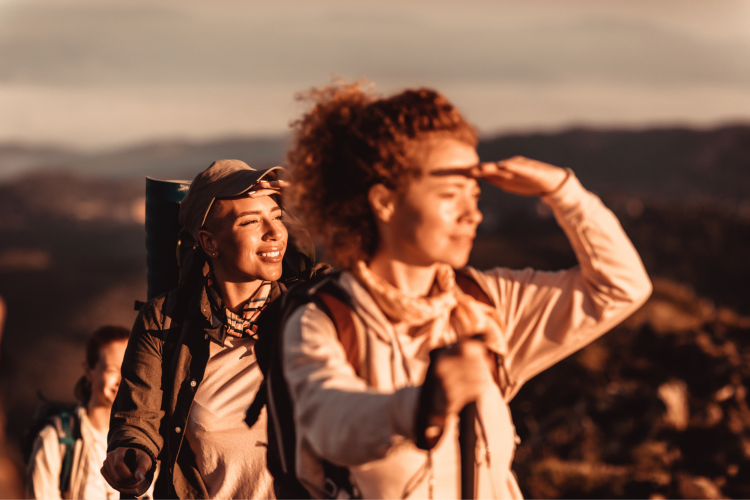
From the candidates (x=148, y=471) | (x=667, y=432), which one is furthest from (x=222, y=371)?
(x=667, y=432)

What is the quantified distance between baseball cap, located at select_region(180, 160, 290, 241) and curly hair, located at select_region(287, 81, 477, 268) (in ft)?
2.56

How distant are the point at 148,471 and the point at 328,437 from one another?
1.25m

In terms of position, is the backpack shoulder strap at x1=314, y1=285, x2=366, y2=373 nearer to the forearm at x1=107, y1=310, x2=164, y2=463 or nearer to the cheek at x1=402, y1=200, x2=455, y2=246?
the cheek at x1=402, y1=200, x2=455, y2=246

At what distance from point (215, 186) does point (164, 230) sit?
0.45 metres

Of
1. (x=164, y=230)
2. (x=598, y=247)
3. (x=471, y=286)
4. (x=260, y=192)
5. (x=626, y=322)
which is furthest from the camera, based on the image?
(x=626, y=322)

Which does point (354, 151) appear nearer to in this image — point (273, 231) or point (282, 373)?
point (282, 373)

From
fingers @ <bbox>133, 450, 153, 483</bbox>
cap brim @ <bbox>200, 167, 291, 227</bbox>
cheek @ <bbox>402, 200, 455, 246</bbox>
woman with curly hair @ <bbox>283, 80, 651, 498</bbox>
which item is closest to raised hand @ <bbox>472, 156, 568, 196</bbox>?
woman with curly hair @ <bbox>283, 80, 651, 498</bbox>

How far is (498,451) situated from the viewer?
1.77 metres

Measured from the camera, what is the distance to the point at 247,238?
8.86 feet

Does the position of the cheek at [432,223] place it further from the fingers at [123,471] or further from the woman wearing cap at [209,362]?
the fingers at [123,471]

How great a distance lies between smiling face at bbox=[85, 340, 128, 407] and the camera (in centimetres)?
372

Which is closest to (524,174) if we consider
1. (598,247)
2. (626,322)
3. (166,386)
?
(598,247)

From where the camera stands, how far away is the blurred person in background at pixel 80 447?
352cm

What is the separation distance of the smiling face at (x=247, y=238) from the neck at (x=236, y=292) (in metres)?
0.02
